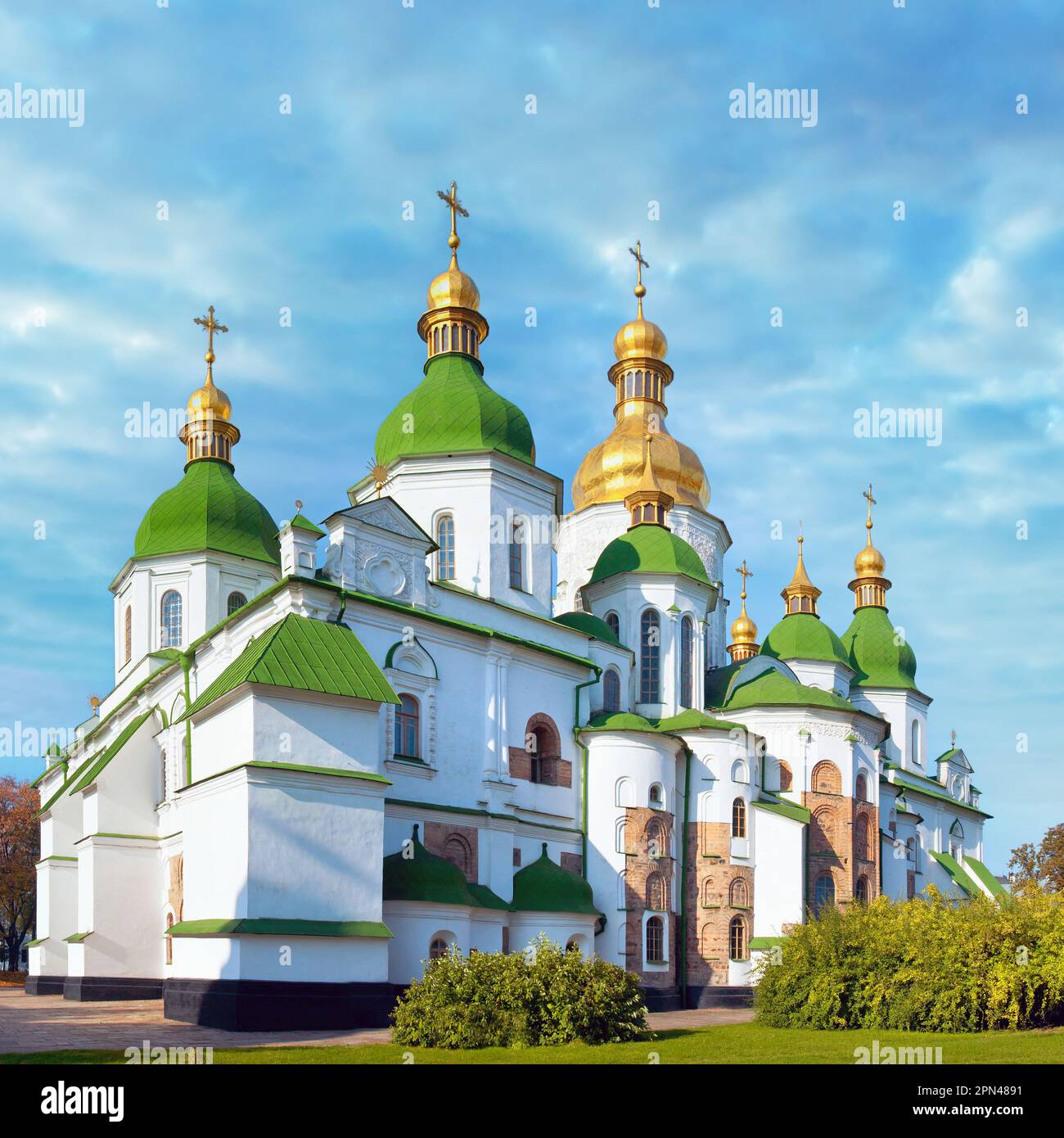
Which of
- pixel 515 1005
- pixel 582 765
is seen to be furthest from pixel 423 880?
pixel 582 765

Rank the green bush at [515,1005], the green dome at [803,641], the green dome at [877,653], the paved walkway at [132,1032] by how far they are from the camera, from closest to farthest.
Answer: the green bush at [515,1005] → the paved walkway at [132,1032] → the green dome at [803,641] → the green dome at [877,653]

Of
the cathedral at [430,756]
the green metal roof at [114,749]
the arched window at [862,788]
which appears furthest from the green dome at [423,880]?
the arched window at [862,788]

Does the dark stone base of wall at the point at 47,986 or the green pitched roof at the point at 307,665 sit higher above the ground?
the green pitched roof at the point at 307,665

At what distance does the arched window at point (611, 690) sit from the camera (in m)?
29.3

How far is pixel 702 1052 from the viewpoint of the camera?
1455 cm

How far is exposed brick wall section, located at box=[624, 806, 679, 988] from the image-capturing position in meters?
25.7

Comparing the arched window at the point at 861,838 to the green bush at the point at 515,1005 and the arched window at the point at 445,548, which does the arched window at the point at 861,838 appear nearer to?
the arched window at the point at 445,548

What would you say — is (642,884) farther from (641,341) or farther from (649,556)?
(641,341)

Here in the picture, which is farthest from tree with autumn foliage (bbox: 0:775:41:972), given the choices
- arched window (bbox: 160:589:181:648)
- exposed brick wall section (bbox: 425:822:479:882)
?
exposed brick wall section (bbox: 425:822:479:882)

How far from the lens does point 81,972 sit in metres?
25.3

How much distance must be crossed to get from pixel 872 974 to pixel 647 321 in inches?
1058

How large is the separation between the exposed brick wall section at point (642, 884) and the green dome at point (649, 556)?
6964 mm
